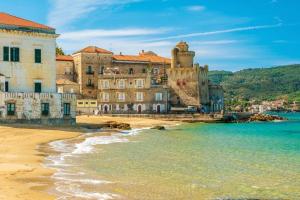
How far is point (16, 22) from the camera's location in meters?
41.0

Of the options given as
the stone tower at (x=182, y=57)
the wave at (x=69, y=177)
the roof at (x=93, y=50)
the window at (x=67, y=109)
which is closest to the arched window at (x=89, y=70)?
the roof at (x=93, y=50)

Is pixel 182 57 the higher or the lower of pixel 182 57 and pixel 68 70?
the higher

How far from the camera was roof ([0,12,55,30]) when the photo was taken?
40.2m

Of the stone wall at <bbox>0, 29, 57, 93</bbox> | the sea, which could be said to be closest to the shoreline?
the sea

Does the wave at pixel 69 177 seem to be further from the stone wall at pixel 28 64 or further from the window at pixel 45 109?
the stone wall at pixel 28 64

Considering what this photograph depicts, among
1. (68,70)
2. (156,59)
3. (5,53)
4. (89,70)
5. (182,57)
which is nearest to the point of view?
(5,53)

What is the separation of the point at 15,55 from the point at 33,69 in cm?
192

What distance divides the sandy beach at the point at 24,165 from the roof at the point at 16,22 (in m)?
11.2

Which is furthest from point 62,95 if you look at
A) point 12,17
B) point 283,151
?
point 283,151

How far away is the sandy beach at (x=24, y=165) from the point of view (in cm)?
1251

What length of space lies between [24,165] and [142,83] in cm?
5499

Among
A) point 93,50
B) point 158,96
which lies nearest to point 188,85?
point 158,96

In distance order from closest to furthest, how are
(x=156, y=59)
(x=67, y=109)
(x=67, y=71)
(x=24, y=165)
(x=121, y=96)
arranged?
1. (x=24, y=165)
2. (x=67, y=109)
3. (x=121, y=96)
4. (x=67, y=71)
5. (x=156, y=59)

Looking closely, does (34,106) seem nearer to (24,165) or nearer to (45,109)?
(45,109)
